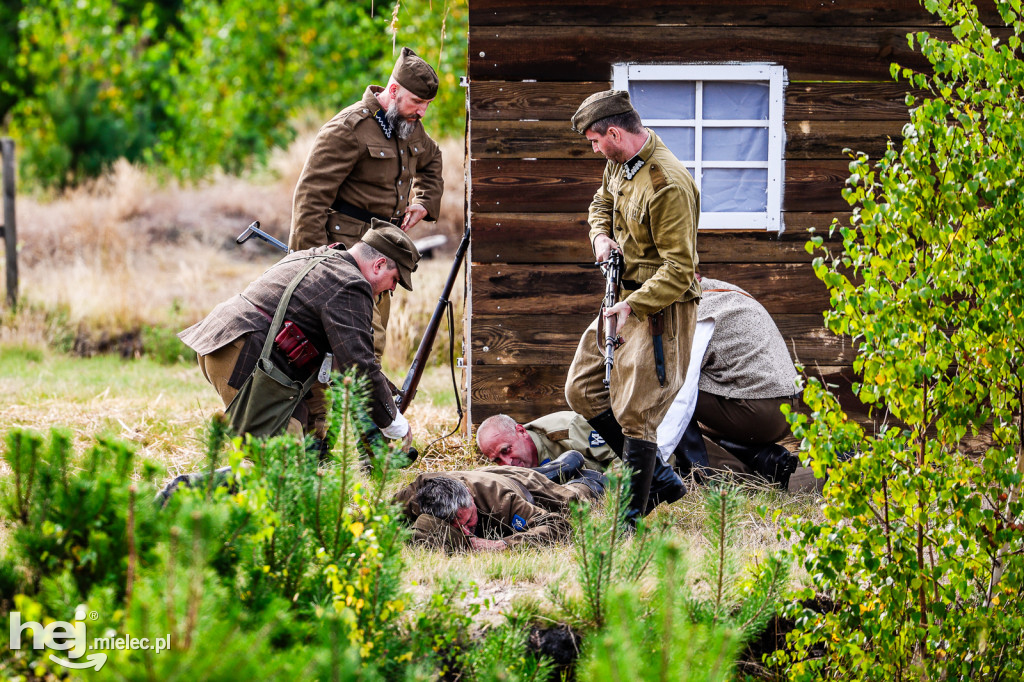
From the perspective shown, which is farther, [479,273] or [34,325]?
[34,325]

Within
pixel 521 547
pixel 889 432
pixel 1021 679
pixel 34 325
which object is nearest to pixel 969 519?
pixel 889 432

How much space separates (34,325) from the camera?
959cm

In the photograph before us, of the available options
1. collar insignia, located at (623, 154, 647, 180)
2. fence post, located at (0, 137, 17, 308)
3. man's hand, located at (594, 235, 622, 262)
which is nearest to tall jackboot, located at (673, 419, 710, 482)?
man's hand, located at (594, 235, 622, 262)

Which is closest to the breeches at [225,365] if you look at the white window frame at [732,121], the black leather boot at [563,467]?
the black leather boot at [563,467]

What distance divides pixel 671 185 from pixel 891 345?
1497mm

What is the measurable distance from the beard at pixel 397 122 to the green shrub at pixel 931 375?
3172mm

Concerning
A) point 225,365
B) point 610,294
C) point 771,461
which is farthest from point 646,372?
point 225,365

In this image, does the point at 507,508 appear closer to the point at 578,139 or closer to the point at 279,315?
the point at 279,315

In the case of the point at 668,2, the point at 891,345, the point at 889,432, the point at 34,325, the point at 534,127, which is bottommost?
the point at 34,325

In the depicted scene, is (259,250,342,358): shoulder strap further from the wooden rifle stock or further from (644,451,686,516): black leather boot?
(644,451,686,516): black leather boot

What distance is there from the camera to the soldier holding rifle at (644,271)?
4270 mm

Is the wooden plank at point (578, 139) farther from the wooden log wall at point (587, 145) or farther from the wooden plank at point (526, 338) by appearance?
the wooden plank at point (526, 338)

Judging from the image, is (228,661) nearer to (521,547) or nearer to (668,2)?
(521,547)

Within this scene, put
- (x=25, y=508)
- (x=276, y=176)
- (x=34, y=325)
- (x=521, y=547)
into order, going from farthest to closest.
A: (x=276, y=176) < (x=34, y=325) < (x=521, y=547) < (x=25, y=508)
